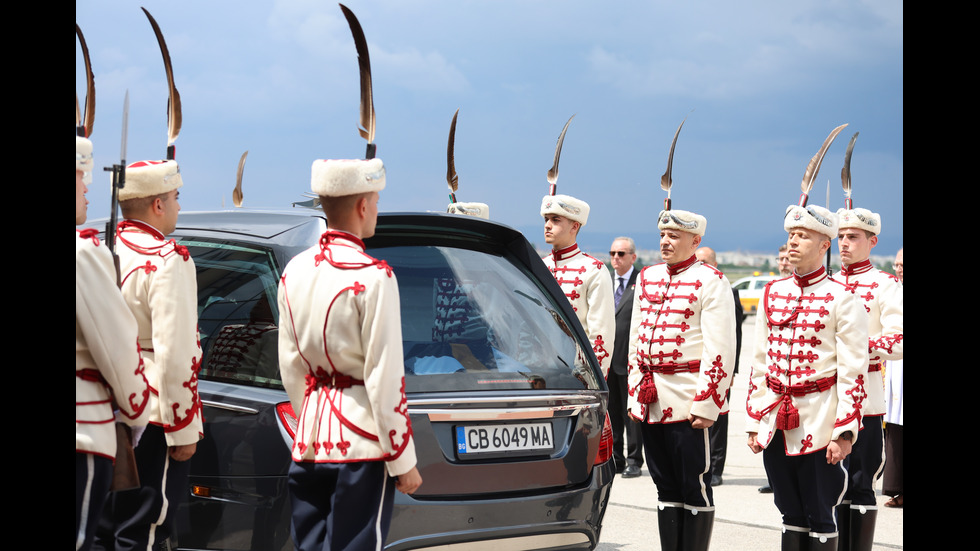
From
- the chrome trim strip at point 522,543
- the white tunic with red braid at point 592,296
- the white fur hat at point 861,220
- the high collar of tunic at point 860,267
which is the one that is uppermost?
the white fur hat at point 861,220

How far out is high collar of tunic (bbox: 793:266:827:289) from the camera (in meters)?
4.91

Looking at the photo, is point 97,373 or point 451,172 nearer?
point 97,373

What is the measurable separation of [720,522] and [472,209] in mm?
4094

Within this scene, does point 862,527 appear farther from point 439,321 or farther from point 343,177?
point 343,177

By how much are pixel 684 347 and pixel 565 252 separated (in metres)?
1.98

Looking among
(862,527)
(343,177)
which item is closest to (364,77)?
(343,177)

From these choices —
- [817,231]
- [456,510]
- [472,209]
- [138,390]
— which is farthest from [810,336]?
[472,209]

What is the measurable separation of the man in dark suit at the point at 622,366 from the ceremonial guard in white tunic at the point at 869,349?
105 inches

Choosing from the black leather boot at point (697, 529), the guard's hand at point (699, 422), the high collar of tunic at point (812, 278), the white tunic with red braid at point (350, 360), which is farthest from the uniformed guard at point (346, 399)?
the high collar of tunic at point (812, 278)

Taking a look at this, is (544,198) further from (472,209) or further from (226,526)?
(226,526)

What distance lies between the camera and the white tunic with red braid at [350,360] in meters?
3.03

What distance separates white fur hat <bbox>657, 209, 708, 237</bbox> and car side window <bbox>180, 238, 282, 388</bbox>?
2.55 meters

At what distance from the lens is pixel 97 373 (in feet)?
9.84

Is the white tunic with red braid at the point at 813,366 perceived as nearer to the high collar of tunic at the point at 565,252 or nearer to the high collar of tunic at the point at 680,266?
the high collar of tunic at the point at 680,266
